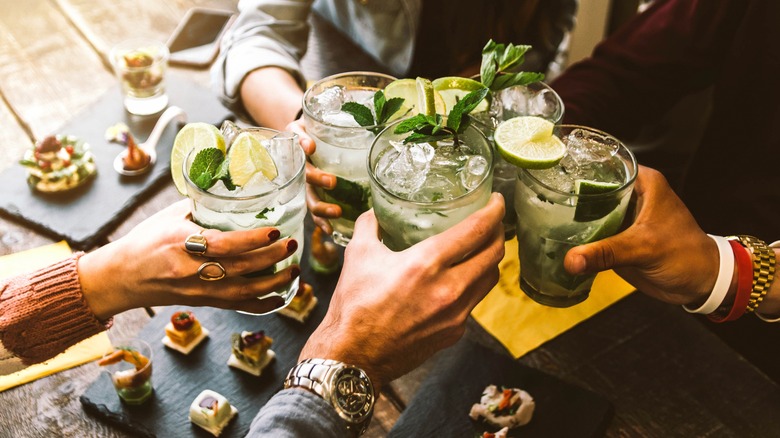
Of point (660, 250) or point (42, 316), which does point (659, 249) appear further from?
point (42, 316)

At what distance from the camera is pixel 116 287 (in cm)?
128

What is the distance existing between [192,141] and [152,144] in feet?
2.78

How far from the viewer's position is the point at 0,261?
1656 millimetres

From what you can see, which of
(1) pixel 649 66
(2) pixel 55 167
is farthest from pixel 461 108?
(2) pixel 55 167

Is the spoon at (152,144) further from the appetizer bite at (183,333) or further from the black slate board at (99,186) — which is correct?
the appetizer bite at (183,333)

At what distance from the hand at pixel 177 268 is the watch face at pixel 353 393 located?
29cm

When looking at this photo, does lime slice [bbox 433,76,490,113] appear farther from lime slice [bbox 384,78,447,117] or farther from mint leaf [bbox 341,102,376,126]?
mint leaf [bbox 341,102,376,126]

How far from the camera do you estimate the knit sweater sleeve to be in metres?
1.29

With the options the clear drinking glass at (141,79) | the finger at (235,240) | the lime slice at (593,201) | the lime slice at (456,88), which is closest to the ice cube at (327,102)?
the lime slice at (456,88)

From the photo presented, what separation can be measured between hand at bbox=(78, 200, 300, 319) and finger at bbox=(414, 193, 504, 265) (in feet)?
1.05

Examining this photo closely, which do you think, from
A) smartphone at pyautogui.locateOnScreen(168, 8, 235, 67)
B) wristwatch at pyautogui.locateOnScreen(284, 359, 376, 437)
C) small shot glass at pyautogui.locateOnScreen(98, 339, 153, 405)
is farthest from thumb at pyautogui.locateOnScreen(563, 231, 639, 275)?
smartphone at pyautogui.locateOnScreen(168, 8, 235, 67)

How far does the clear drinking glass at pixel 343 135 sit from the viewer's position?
128cm

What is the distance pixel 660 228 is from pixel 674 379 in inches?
15.3

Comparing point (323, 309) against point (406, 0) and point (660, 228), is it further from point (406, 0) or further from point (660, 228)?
point (406, 0)
